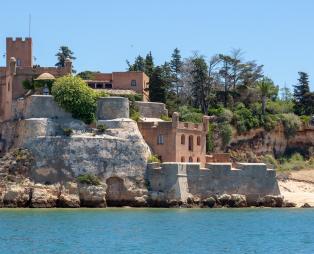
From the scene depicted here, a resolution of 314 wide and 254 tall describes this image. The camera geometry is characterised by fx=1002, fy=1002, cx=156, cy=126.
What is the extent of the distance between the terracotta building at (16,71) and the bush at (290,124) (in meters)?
19.8

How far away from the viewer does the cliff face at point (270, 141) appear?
80.7 meters

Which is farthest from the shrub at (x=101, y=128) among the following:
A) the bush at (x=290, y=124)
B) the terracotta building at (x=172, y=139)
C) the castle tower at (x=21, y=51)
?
the bush at (x=290, y=124)

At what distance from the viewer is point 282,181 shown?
7594cm

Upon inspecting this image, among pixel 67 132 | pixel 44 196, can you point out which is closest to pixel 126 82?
pixel 67 132

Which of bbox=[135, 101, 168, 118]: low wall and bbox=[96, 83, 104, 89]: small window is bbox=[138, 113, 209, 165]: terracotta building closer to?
bbox=[135, 101, 168, 118]: low wall

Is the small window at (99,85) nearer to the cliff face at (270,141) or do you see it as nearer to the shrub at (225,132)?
the shrub at (225,132)

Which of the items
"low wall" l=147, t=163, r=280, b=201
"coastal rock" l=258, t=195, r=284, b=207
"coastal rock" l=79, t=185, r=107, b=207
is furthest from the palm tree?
"coastal rock" l=79, t=185, r=107, b=207

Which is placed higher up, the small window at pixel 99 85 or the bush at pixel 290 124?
the small window at pixel 99 85

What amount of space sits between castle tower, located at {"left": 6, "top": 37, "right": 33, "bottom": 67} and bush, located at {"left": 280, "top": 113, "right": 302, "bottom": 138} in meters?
21.7

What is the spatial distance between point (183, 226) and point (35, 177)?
1445 cm

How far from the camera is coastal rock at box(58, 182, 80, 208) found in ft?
207

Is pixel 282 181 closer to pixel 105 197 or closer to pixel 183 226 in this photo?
pixel 105 197

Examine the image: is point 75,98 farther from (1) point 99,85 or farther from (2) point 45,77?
(1) point 99,85

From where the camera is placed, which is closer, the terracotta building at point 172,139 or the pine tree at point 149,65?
the terracotta building at point 172,139
